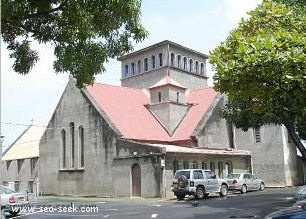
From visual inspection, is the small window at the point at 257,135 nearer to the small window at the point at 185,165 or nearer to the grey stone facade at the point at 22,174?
the small window at the point at 185,165

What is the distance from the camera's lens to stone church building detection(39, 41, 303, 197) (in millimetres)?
38000

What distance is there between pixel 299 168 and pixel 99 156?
2017 centimetres

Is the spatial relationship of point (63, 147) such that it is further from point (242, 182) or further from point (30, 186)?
point (242, 182)

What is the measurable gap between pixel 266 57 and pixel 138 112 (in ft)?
113

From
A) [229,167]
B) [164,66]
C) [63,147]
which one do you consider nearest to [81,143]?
[63,147]

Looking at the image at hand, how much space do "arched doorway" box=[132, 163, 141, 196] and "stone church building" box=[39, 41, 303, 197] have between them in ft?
0.25

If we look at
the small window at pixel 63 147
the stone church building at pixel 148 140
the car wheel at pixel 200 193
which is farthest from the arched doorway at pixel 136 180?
the small window at pixel 63 147

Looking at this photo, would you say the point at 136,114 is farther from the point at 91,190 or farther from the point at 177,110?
the point at 91,190

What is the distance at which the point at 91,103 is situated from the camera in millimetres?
42688

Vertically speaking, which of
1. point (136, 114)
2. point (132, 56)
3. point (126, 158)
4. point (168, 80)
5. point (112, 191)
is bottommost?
point (112, 191)

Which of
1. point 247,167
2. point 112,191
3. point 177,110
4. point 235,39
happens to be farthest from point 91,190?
point 235,39

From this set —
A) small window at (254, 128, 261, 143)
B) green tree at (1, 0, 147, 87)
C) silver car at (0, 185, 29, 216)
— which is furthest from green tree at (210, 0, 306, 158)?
small window at (254, 128, 261, 143)

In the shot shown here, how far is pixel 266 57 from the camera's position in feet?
36.9

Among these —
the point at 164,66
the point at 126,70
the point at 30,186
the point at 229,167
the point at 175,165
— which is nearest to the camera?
the point at 175,165
